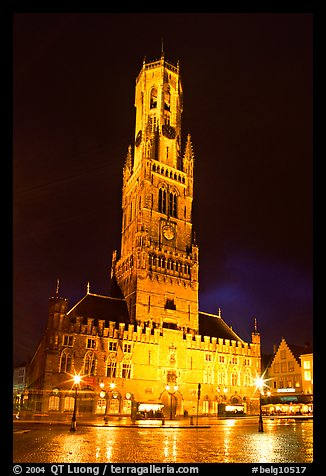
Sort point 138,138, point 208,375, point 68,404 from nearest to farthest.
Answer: point 68,404, point 208,375, point 138,138

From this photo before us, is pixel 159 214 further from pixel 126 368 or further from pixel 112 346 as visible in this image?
pixel 126 368

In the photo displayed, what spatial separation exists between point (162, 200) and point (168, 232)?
505cm

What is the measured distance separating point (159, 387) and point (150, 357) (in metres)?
3.80

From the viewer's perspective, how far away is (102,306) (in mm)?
59375

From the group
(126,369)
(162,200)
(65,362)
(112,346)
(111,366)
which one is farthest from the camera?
(162,200)

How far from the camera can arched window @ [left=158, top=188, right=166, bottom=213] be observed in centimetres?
6712

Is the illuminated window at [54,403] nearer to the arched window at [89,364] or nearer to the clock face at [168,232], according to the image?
the arched window at [89,364]

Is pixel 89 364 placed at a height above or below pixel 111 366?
above

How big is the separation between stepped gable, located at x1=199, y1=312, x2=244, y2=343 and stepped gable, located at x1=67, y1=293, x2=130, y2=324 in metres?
12.7

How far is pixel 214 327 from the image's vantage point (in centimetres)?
6900

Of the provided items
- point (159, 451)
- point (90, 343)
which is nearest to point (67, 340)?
point (90, 343)

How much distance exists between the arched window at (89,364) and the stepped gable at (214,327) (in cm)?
1872

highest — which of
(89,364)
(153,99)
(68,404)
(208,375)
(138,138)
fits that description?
(153,99)

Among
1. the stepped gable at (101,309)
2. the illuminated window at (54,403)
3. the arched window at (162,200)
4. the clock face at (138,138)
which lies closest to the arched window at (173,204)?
the arched window at (162,200)
